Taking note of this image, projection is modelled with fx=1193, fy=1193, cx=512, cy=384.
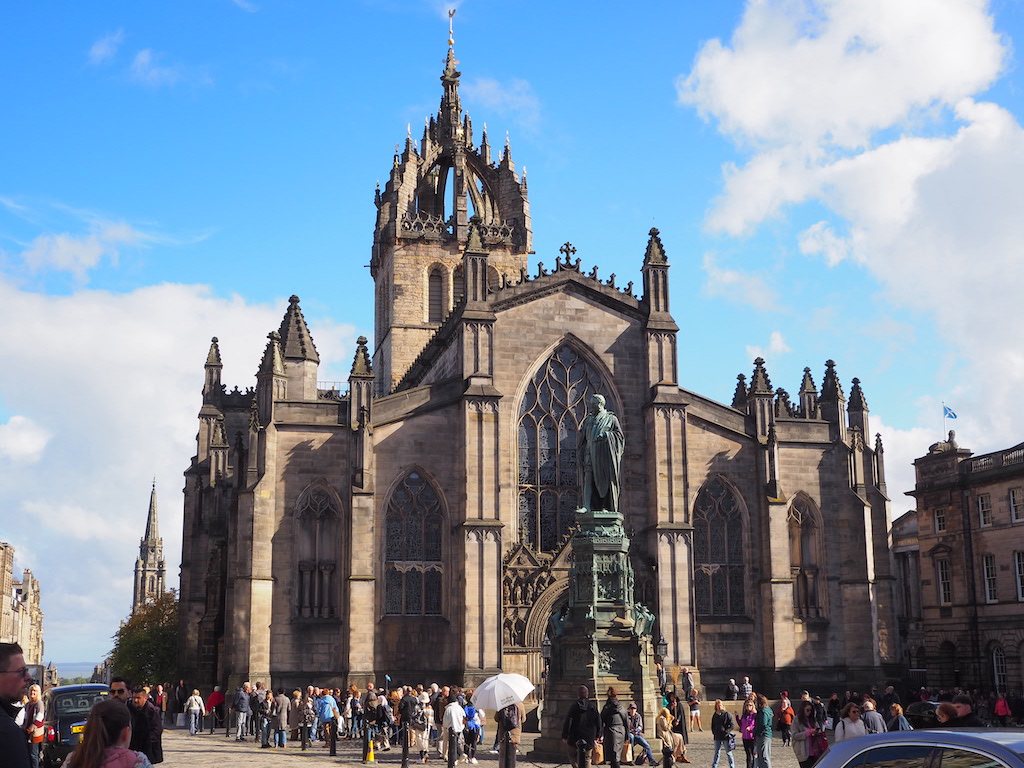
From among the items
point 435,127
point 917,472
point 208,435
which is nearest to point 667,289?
point 917,472

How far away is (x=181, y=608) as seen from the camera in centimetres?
4750

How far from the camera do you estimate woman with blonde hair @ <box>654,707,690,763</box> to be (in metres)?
22.7

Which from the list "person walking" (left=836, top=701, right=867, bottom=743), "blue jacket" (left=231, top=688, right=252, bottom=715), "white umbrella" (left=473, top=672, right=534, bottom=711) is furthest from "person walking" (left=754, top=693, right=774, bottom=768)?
"blue jacket" (left=231, top=688, right=252, bottom=715)

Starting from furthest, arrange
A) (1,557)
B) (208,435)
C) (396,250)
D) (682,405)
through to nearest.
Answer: (1,557), (396,250), (208,435), (682,405)

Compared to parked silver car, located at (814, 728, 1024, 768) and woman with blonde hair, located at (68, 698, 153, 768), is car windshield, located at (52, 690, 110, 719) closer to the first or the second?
woman with blonde hair, located at (68, 698, 153, 768)

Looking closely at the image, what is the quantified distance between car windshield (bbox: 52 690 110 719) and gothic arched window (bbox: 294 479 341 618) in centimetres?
1633

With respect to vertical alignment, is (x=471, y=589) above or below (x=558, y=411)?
below

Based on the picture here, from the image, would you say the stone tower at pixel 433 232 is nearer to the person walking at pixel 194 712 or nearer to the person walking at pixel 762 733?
the person walking at pixel 194 712

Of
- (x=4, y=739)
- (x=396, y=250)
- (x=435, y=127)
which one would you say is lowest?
(x=4, y=739)

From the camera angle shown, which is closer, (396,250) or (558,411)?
(558,411)

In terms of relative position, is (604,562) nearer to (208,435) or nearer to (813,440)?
(813,440)

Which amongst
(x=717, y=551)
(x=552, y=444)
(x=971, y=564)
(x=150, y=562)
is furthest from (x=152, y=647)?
(x=150, y=562)

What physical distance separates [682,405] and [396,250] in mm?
25276

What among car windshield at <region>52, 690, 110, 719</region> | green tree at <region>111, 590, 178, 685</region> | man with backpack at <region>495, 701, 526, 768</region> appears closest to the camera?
man with backpack at <region>495, 701, 526, 768</region>
